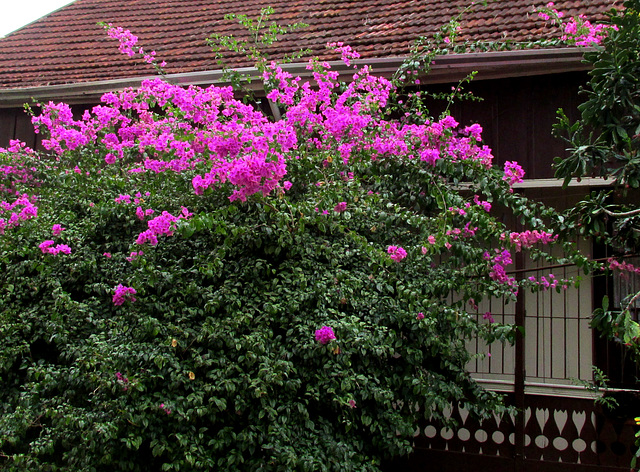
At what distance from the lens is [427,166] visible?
16.2 ft

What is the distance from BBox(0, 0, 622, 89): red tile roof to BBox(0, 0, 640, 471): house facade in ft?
0.07

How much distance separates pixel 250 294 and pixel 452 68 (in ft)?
10.5

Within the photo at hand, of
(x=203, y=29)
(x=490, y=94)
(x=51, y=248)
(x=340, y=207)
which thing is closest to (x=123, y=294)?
(x=51, y=248)

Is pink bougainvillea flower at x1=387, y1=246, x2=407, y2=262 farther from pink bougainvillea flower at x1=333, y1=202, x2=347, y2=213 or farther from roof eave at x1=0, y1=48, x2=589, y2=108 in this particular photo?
roof eave at x1=0, y1=48, x2=589, y2=108

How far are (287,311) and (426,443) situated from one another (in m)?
1.66

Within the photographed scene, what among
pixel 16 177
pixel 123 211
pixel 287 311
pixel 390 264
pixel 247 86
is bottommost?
pixel 287 311

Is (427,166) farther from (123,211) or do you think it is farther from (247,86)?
(247,86)

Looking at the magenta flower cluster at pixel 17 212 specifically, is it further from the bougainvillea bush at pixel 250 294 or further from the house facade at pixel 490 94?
the house facade at pixel 490 94

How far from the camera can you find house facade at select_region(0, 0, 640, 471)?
15.9 ft

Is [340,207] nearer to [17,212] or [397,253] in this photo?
[397,253]

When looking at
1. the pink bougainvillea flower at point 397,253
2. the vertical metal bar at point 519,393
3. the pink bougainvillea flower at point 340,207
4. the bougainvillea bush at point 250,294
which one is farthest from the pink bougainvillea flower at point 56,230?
the vertical metal bar at point 519,393

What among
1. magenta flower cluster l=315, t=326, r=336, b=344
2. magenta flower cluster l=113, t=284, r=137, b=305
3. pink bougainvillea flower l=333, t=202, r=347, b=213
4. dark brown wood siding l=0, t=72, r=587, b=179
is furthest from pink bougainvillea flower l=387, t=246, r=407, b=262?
dark brown wood siding l=0, t=72, r=587, b=179

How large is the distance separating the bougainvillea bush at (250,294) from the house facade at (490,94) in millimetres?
508

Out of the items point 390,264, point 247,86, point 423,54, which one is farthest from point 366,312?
point 247,86
